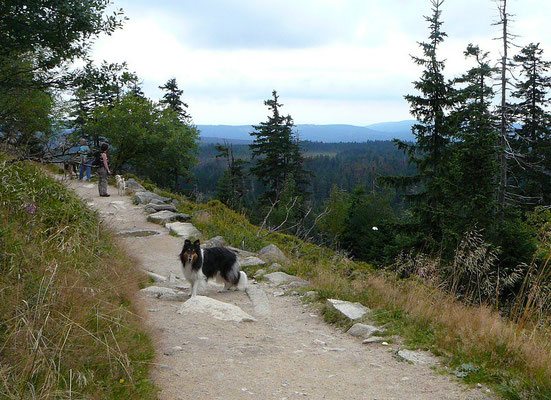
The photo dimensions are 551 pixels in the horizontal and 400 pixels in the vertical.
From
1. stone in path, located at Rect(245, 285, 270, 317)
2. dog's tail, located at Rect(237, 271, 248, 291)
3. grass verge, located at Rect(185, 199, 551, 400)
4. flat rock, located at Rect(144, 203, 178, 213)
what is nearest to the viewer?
grass verge, located at Rect(185, 199, 551, 400)

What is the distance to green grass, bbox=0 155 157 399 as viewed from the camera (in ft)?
11.2

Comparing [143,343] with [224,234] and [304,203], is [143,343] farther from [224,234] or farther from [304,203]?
[304,203]

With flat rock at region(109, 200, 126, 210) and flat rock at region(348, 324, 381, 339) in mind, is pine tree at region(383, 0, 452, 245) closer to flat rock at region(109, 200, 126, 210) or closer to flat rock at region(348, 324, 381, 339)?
flat rock at region(109, 200, 126, 210)

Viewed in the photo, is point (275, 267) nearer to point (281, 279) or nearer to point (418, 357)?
point (281, 279)

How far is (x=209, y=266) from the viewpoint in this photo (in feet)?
26.5

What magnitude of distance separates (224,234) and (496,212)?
13995mm

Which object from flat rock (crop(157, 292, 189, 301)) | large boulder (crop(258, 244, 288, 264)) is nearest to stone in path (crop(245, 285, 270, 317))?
flat rock (crop(157, 292, 189, 301))

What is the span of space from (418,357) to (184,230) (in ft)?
28.7

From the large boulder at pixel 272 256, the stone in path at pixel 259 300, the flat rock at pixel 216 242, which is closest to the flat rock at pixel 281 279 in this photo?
the stone in path at pixel 259 300

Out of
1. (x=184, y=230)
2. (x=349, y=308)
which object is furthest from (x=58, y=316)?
(x=184, y=230)

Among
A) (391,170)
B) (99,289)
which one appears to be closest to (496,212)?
(99,289)

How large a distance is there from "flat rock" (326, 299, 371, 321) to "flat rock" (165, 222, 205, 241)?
19.5 feet

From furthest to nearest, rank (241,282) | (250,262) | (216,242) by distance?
(216,242), (250,262), (241,282)

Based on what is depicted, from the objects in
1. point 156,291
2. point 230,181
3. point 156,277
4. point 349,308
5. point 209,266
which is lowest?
point 230,181
